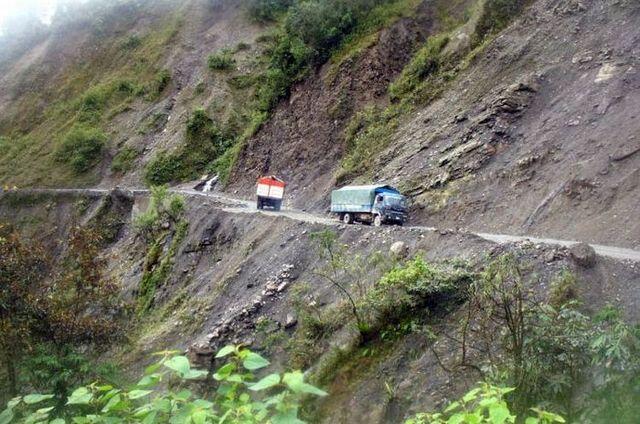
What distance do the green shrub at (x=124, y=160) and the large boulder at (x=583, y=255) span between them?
3451cm

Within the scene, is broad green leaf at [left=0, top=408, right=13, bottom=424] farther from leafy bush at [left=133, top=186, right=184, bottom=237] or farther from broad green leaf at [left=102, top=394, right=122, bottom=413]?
leafy bush at [left=133, top=186, right=184, bottom=237]

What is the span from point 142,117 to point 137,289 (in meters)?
22.4

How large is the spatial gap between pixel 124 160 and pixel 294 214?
21968mm

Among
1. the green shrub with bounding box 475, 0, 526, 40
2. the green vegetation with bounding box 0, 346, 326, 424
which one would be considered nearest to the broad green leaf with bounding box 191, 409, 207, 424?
the green vegetation with bounding box 0, 346, 326, 424

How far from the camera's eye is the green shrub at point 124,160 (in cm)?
4062

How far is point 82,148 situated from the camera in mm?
42188

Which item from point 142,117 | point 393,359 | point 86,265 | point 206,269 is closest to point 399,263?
point 393,359

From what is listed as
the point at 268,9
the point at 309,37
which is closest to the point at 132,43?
the point at 268,9

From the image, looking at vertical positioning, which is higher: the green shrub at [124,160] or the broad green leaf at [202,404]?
the broad green leaf at [202,404]

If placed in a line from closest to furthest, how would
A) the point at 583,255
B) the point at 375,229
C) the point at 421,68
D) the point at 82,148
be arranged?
the point at 583,255, the point at 375,229, the point at 421,68, the point at 82,148

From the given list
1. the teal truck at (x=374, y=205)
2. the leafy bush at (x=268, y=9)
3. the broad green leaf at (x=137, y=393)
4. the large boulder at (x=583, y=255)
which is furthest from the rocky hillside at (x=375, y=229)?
the leafy bush at (x=268, y=9)

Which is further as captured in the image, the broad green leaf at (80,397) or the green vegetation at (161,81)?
the green vegetation at (161,81)

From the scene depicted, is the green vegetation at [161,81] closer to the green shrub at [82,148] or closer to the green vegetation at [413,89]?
the green shrub at [82,148]

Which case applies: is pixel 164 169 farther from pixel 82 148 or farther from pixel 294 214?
pixel 294 214
